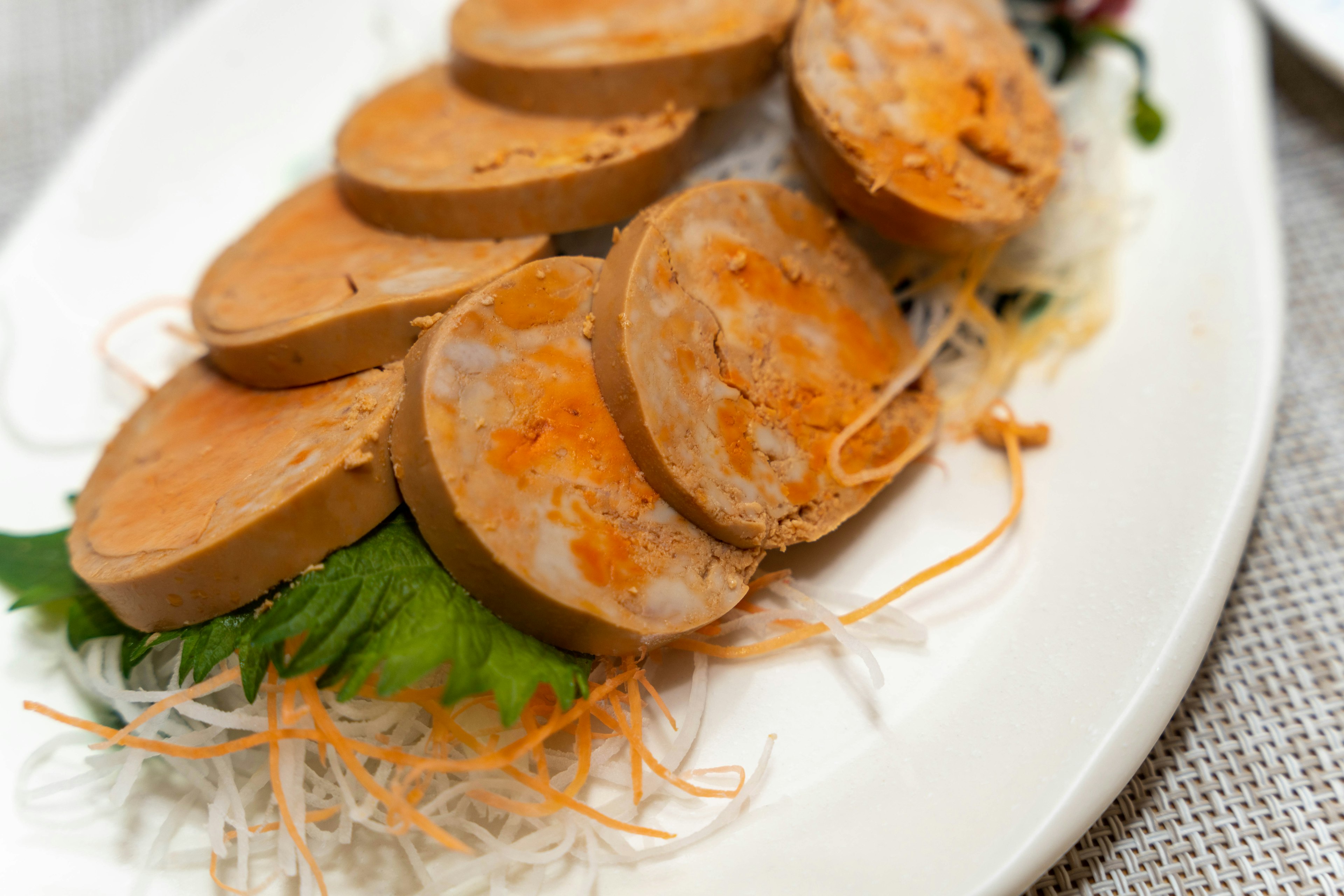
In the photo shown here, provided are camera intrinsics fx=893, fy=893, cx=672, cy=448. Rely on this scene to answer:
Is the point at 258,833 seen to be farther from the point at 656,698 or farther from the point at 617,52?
the point at 617,52

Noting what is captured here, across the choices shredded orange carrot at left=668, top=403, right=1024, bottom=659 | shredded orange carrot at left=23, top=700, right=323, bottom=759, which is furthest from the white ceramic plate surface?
shredded orange carrot at left=23, top=700, right=323, bottom=759

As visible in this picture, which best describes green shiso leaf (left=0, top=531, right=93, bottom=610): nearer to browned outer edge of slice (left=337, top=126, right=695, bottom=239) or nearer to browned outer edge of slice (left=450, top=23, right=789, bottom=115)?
browned outer edge of slice (left=337, top=126, right=695, bottom=239)

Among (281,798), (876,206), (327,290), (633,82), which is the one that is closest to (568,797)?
(281,798)

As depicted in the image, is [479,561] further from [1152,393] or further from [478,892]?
[1152,393]

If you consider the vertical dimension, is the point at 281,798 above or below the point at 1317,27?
above

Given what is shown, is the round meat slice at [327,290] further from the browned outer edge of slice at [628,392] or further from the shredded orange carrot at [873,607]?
the shredded orange carrot at [873,607]

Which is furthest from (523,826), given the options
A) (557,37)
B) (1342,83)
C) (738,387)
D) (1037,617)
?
(1342,83)
